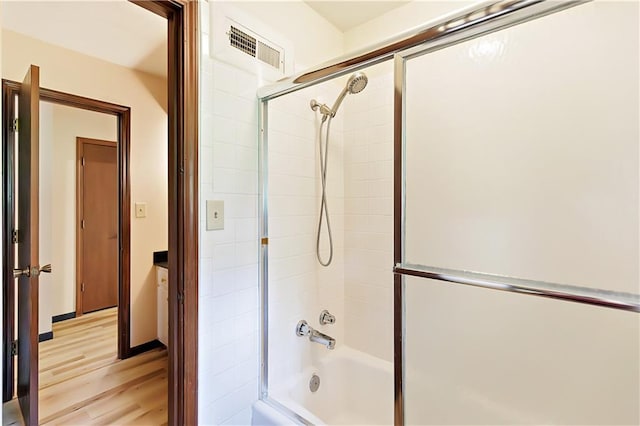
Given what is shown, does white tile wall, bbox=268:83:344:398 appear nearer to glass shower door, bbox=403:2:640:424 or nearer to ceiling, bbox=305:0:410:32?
ceiling, bbox=305:0:410:32

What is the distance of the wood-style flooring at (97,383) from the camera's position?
6.09 ft

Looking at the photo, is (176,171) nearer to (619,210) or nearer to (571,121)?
(571,121)

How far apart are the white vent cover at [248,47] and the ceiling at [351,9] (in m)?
0.42

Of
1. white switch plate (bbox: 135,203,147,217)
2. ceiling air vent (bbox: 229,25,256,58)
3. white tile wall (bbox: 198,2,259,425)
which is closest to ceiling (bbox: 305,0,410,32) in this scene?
ceiling air vent (bbox: 229,25,256,58)

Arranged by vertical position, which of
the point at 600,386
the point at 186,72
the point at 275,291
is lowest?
the point at 600,386

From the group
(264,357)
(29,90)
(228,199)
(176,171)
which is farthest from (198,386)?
(29,90)

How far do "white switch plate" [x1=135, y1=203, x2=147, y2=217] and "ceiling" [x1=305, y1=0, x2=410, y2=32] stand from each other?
A: 2.04 m

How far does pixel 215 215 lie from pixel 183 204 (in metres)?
0.14

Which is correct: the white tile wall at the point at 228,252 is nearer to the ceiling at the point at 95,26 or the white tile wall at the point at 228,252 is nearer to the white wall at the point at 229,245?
the white wall at the point at 229,245

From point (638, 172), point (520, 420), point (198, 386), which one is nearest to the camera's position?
point (638, 172)

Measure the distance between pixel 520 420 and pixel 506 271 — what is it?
69cm

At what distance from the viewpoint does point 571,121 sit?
135 cm

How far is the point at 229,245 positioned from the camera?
143 centimetres

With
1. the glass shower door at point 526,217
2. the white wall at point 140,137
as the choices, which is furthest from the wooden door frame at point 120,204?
the glass shower door at point 526,217
